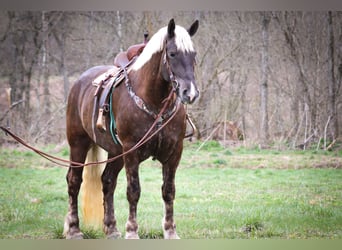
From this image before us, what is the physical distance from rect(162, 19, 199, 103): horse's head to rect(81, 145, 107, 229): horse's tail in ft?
4.29

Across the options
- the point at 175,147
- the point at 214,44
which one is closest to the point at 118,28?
the point at 214,44

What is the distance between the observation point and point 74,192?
15.7 ft

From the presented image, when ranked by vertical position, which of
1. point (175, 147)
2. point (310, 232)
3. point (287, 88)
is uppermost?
point (287, 88)

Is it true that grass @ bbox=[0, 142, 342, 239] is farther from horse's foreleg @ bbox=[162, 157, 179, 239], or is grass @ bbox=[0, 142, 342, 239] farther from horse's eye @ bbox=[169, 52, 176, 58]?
horse's eye @ bbox=[169, 52, 176, 58]

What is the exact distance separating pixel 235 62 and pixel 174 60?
3859 millimetres

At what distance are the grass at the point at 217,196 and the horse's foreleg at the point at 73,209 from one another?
102mm

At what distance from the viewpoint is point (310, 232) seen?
4824 millimetres

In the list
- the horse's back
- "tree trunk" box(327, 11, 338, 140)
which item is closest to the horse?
the horse's back

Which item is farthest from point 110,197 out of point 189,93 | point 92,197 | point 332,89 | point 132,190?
point 332,89

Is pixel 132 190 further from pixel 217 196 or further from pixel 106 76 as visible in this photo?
pixel 217 196

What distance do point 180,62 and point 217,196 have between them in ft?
9.11

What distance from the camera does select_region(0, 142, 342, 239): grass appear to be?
191 inches

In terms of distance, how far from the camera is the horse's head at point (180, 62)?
3.68 meters
